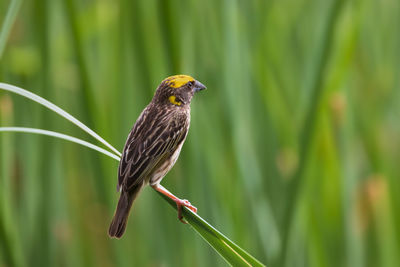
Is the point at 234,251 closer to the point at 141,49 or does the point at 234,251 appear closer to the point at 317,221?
the point at 141,49

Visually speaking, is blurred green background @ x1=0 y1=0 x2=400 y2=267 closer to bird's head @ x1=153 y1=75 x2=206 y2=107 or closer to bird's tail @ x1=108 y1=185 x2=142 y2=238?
bird's head @ x1=153 y1=75 x2=206 y2=107

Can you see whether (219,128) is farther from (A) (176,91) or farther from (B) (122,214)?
(B) (122,214)

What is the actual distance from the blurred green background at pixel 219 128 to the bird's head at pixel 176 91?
91 millimetres

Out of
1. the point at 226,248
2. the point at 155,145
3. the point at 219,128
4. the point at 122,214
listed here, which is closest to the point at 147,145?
→ the point at 155,145

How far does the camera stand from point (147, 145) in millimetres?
1774

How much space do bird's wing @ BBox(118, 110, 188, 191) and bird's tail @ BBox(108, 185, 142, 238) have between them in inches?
1.4

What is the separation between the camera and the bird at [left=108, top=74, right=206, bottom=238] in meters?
1.69

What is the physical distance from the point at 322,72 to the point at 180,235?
948mm

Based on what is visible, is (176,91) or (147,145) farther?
Answer: (176,91)

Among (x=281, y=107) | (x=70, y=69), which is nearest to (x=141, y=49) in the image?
(x=281, y=107)

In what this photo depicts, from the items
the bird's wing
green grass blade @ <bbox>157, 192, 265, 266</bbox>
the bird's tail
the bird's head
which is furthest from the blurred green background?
green grass blade @ <bbox>157, 192, 265, 266</bbox>

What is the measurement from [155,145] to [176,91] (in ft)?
0.93

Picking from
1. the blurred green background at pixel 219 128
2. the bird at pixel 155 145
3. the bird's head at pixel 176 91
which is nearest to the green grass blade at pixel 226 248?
the bird at pixel 155 145

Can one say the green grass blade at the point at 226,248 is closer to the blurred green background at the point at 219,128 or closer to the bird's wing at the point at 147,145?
the bird's wing at the point at 147,145
